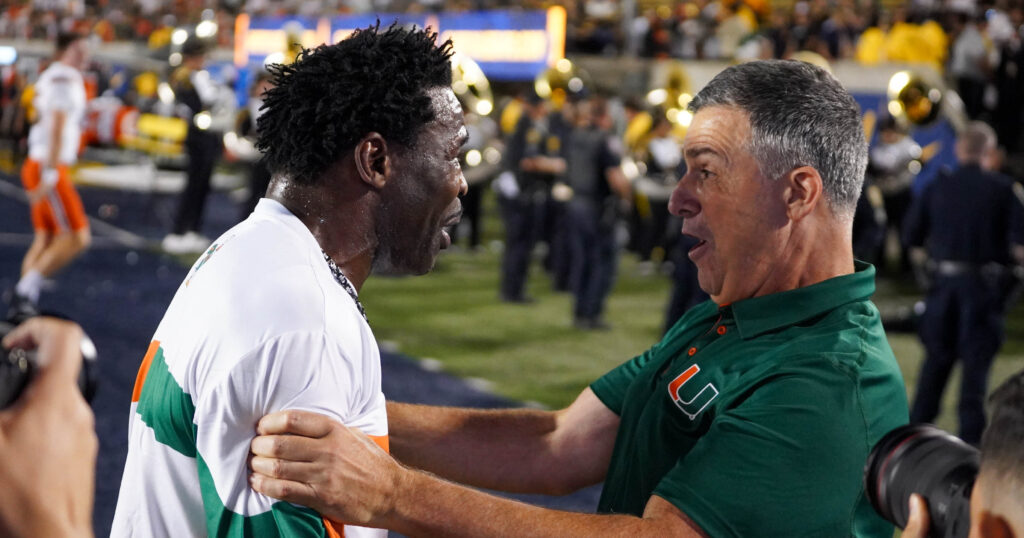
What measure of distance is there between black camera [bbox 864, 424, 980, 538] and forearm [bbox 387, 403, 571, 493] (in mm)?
959

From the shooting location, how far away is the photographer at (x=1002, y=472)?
3.81ft

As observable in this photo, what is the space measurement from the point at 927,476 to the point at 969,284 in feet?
17.8

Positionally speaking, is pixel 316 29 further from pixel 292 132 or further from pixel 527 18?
pixel 292 132

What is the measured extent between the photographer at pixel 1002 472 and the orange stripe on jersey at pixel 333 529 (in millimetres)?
852

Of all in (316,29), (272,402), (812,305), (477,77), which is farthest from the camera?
(316,29)

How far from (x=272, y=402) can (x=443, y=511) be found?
0.37 metres

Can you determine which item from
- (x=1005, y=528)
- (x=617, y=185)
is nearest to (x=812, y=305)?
(x=1005, y=528)

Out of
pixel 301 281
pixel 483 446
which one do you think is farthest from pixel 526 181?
pixel 301 281

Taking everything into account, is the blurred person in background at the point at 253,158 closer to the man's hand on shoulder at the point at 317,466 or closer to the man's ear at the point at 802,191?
the man's ear at the point at 802,191

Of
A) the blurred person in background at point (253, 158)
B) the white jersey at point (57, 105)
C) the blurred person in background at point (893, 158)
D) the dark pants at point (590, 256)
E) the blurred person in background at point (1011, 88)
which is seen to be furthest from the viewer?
the blurred person in background at point (1011, 88)

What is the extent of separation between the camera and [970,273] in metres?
6.47

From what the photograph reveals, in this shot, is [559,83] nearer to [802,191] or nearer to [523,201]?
[523,201]

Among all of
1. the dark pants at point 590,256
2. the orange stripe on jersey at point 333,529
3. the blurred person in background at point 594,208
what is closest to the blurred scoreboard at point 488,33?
the blurred person in background at point 594,208

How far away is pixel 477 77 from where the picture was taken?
48.4 ft
